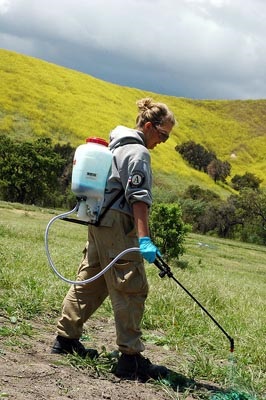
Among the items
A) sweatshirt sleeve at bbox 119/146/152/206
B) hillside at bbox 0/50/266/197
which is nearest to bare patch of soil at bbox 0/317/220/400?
sweatshirt sleeve at bbox 119/146/152/206

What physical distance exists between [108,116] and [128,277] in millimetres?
67837

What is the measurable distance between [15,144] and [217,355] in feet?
132

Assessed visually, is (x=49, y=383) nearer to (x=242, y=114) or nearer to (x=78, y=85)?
(x=78, y=85)

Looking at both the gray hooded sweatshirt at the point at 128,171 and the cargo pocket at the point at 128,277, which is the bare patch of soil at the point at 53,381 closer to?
the cargo pocket at the point at 128,277

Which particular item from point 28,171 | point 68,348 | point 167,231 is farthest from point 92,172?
point 28,171

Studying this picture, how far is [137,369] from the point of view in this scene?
4910mm

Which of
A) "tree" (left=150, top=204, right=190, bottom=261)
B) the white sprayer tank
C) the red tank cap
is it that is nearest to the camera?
the white sprayer tank

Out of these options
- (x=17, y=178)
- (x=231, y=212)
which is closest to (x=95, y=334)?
(x=17, y=178)

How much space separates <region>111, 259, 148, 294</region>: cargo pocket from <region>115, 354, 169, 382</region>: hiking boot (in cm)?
54

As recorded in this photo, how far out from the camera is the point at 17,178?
141 ft

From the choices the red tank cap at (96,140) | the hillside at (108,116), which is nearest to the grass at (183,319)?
the red tank cap at (96,140)

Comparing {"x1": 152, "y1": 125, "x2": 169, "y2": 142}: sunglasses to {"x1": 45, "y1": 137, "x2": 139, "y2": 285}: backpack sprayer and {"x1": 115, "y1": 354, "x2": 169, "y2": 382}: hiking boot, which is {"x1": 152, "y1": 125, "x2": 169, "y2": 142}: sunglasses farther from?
{"x1": 115, "y1": 354, "x2": 169, "y2": 382}: hiking boot

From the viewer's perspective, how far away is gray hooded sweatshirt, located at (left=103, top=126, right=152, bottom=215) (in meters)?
4.73

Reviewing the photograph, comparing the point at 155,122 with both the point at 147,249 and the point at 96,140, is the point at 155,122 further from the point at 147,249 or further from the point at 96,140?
the point at 147,249
